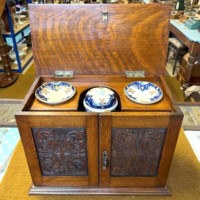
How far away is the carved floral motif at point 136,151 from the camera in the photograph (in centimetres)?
69

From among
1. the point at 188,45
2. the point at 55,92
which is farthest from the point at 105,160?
the point at 188,45

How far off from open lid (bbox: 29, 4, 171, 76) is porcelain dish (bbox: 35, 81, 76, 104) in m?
0.08

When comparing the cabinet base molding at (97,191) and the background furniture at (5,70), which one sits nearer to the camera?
the cabinet base molding at (97,191)

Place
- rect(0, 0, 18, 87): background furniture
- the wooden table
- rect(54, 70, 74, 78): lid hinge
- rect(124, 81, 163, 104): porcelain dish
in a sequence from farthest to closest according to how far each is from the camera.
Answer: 1. rect(0, 0, 18, 87): background furniture
2. the wooden table
3. rect(54, 70, 74, 78): lid hinge
4. rect(124, 81, 163, 104): porcelain dish

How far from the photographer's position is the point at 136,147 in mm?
720

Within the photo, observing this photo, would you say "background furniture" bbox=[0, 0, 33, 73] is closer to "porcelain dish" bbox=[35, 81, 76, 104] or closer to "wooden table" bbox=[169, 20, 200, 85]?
"porcelain dish" bbox=[35, 81, 76, 104]

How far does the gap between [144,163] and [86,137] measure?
0.25 meters

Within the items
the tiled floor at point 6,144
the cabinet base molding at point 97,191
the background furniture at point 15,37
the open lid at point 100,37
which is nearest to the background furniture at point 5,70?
the background furniture at point 15,37

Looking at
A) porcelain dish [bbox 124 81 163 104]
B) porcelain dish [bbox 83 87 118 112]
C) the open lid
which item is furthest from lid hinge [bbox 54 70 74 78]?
porcelain dish [bbox 124 81 163 104]

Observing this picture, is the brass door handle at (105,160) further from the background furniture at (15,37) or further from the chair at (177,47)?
the chair at (177,47)

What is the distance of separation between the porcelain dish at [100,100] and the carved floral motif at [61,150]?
0.10m

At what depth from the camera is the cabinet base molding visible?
2.64 ft

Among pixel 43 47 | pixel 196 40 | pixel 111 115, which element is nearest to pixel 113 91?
pixel 111 115

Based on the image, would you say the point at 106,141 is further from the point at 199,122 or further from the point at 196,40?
the point at 196,40
